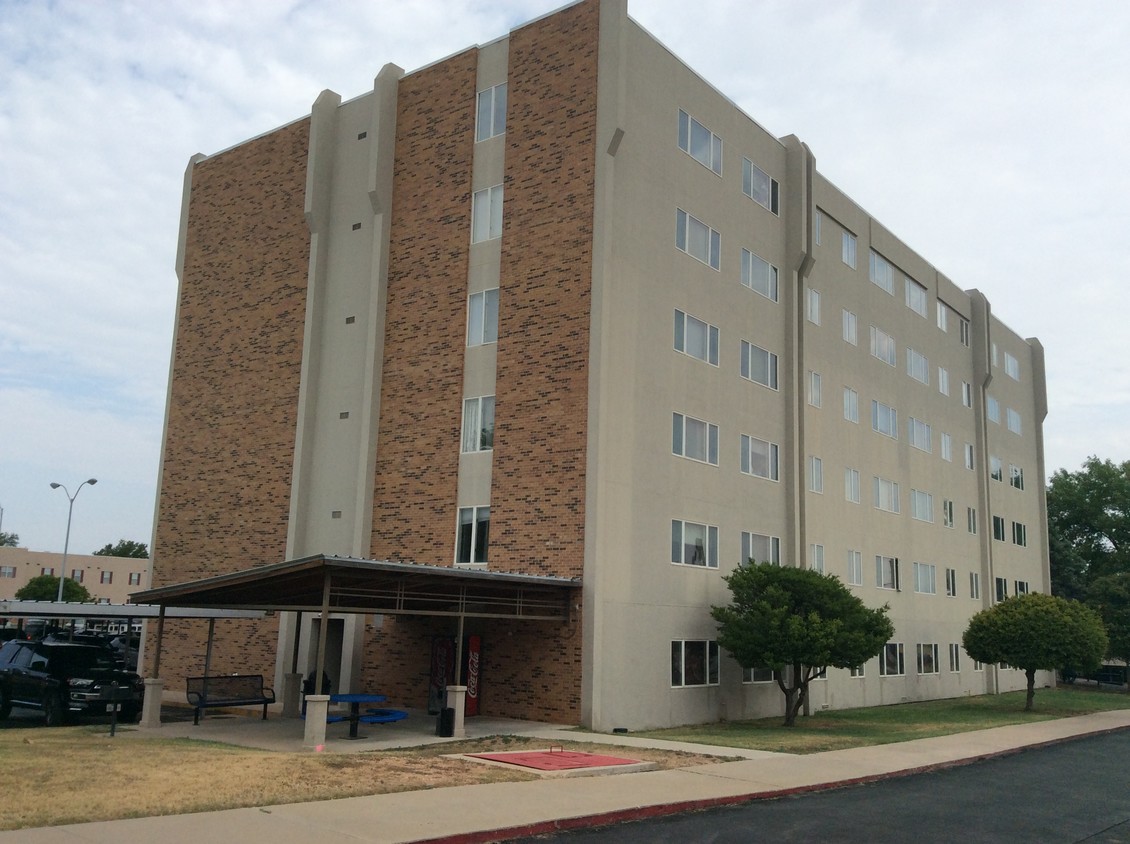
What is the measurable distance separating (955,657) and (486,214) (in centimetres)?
3054

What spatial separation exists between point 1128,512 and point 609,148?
6090cm

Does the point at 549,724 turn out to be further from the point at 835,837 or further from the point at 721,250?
the point at 721,250

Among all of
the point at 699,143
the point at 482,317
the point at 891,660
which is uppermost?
the point at 699,143

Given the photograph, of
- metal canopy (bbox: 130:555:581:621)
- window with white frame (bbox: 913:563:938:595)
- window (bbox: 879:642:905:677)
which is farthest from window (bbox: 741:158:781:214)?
window with white frame (bbox: 913:563:938:595)

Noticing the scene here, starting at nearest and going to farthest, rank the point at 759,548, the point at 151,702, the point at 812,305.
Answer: the point at 151,702 → the point at 759,548 → the point at 812,305

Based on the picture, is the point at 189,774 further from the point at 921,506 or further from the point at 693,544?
the point at 921,506

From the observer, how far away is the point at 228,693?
85.3 ft

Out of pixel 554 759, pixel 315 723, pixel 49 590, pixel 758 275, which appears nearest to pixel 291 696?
pixel 315 723

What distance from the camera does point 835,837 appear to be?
1271 cm

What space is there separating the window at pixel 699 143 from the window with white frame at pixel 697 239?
199cm

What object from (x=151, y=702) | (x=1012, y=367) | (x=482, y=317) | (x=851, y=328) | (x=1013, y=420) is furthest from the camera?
(x=1012, y=367)

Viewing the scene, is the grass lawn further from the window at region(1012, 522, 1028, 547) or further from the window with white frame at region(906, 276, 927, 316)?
the window with white frame at region(906, 276, 927, 316)

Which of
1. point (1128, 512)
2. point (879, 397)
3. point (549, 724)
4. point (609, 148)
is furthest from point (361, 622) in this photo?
point (1128, 512)

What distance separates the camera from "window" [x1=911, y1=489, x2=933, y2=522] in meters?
43.9
